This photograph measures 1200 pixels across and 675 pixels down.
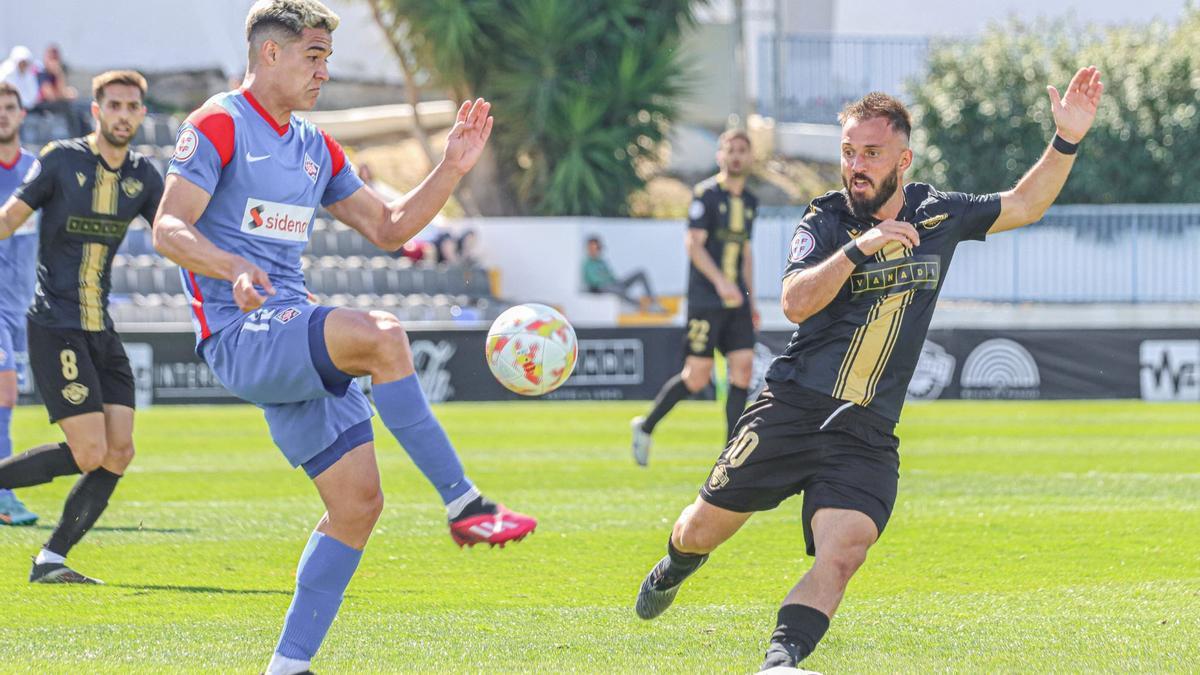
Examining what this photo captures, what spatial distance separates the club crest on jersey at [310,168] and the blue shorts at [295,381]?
0.56m

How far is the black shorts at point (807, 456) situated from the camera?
210 inches

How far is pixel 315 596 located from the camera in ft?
16.9

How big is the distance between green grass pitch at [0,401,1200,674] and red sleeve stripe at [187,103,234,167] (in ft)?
5.86

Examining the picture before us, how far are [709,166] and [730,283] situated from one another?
23.4 metres

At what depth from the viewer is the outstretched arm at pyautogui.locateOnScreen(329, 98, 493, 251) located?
562cm

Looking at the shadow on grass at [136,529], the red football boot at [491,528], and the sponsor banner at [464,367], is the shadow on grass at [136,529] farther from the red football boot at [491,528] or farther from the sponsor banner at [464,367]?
the sponsor banner at [464,367]

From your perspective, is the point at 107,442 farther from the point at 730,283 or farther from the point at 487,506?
the point at 730,283

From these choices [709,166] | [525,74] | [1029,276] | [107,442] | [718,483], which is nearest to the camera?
[718,483]

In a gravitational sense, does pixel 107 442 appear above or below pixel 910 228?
below

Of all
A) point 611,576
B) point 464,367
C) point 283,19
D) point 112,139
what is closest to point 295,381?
point 283,19

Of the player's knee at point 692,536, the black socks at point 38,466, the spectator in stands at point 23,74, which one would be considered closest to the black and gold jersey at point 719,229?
the black socks at point 38,466

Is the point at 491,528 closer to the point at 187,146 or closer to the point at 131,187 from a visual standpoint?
the point at 187,146

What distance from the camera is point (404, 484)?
12023 mm

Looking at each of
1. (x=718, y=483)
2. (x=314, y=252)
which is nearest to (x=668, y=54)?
(x=314, y=252)
